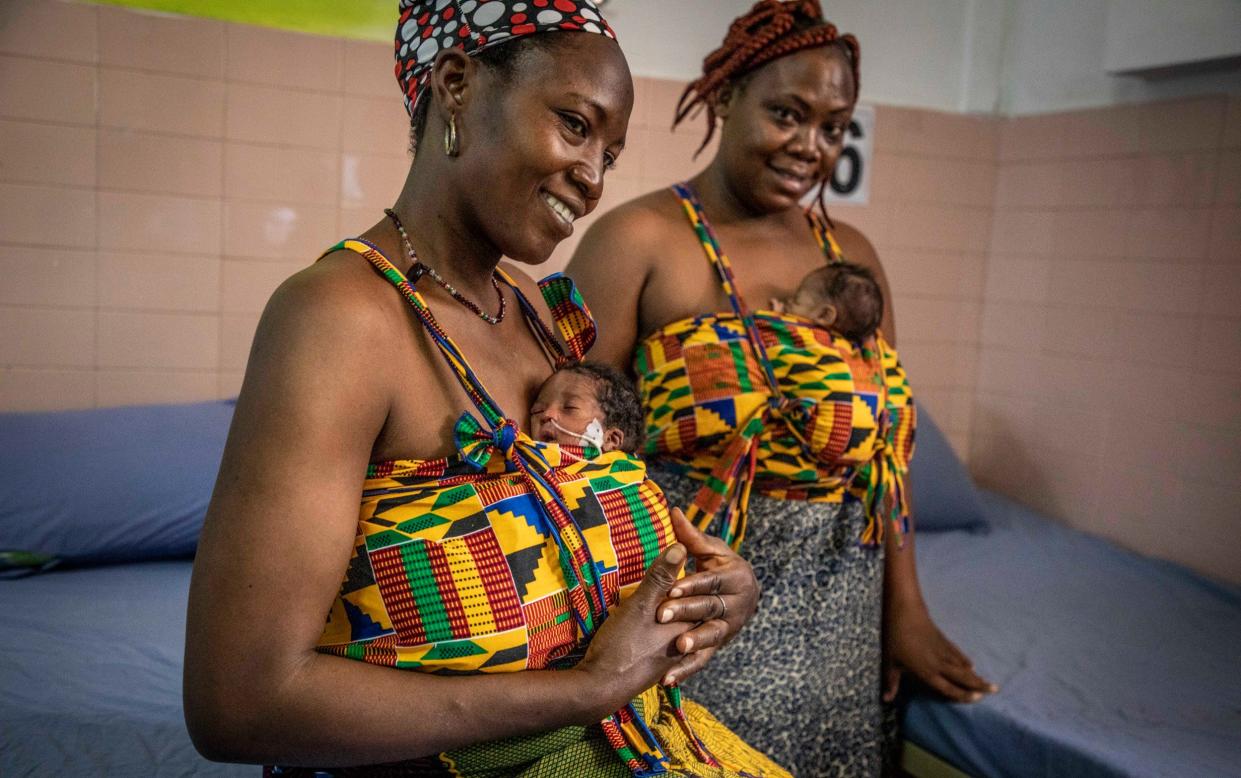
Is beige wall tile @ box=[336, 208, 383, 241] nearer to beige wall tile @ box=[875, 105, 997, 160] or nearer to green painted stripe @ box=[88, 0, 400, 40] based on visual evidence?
green painted stripe @ box=[88, 0, 400, 40]

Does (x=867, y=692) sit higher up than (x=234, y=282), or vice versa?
(x=234, y=282)

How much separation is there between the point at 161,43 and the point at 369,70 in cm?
59

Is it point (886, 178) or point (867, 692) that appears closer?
point (867, 692)

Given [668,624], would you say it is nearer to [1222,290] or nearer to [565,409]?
[565,409]

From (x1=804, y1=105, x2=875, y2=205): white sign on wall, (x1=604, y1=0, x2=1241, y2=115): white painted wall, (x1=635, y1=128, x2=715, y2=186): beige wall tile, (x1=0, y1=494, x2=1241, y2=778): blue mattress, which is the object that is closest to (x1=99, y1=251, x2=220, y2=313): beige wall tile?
(x1=0, y1=494, x2=1241, y2=778): blue mattress

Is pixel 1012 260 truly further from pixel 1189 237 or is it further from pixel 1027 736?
pixel 1027 736

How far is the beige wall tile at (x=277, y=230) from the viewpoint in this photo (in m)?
3.21

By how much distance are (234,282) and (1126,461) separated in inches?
116

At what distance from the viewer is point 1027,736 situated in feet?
7.28

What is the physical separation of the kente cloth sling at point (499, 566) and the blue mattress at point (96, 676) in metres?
0.95

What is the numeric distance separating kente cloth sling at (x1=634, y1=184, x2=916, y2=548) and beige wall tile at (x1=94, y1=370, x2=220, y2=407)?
187 cm

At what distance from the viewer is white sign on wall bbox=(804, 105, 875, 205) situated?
3.91 m

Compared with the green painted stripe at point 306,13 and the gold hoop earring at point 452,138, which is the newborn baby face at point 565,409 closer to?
the gold hoop earring at point 452,138

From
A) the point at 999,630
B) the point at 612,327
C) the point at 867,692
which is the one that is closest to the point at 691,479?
the point at 612,327
